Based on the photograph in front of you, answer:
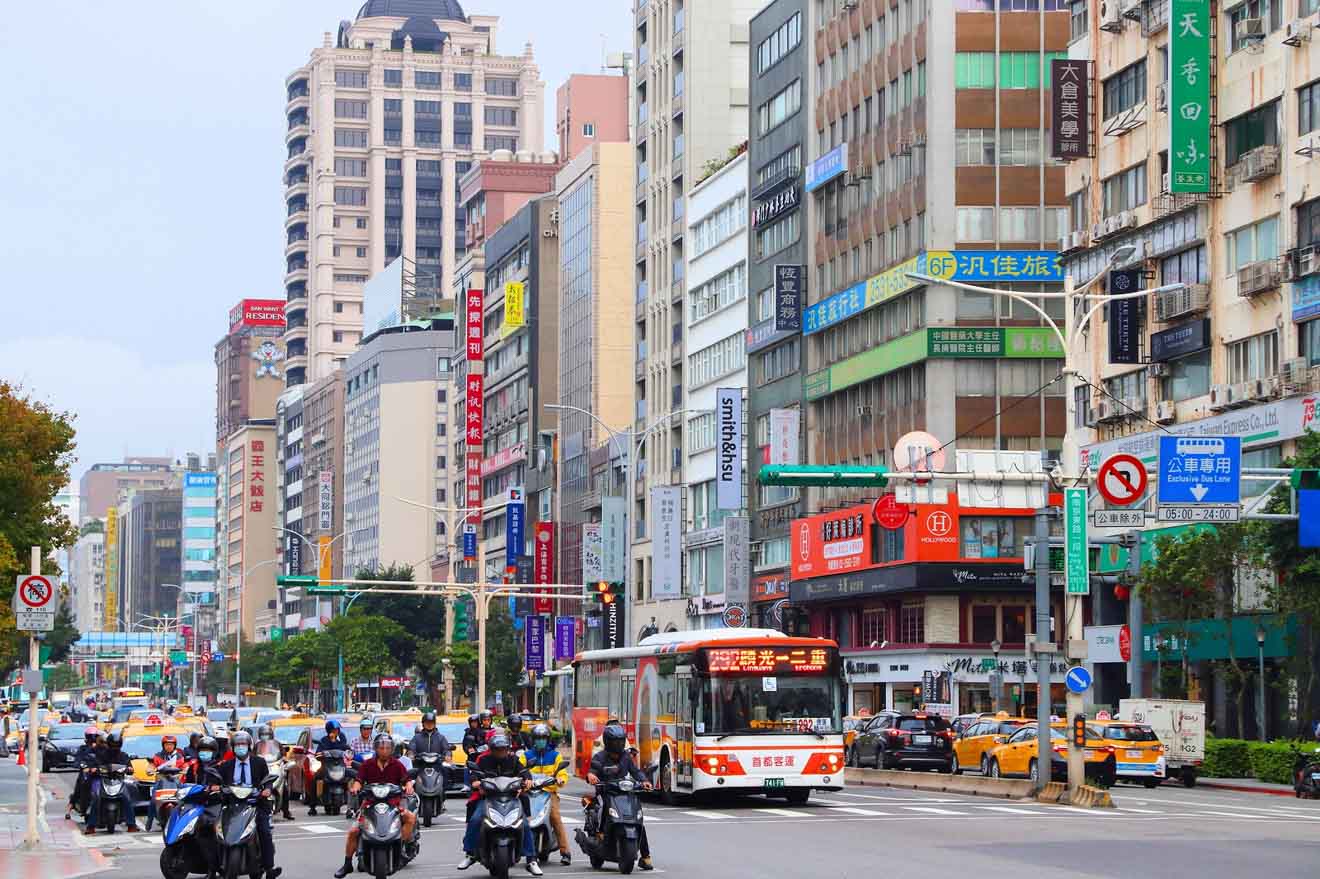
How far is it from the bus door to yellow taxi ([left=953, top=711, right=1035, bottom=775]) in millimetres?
14905

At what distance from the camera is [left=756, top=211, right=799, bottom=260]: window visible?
317 feet

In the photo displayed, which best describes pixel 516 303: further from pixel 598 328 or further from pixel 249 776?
pixel 249 776

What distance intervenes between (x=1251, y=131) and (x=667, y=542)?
47.6 m

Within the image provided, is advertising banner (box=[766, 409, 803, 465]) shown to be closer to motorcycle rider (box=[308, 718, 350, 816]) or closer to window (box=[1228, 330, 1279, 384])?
window (box=[1228, 330, 1279, 384])

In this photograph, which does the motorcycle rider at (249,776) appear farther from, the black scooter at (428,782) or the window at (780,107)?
the window at (780,107)

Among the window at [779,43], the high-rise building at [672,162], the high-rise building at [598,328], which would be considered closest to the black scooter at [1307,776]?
the window at [779,43]

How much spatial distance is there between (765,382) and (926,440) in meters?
29.4

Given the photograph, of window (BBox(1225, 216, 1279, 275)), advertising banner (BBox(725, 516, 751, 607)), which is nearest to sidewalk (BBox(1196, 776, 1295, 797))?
window (BBox(1225, 216, 1279, 275))

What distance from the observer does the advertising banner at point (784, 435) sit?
308 ft

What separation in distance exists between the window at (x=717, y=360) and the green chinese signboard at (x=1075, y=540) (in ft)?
191

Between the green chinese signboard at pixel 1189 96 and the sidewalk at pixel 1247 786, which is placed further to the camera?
the green chinese signboard at pixel 1189 96

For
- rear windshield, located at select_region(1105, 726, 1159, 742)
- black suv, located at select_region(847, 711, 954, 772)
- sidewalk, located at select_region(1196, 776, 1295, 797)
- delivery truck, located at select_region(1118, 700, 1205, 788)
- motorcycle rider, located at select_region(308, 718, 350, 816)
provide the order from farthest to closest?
black suv, located at select_region(847, 711, 954, 772), delivery truck, located at select_region(1118, 700, 1205, 788), rear windshield, located at select_region(1105, 726, 1159, 742), sidewalk, located at select_region(1196, 776, 1295, 797), motorcycle rider, located at select_region(308, 718, 350, 816)

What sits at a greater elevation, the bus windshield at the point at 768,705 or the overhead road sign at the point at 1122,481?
the overhead road sign at the point at 1122,481

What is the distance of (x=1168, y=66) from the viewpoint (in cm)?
6625
